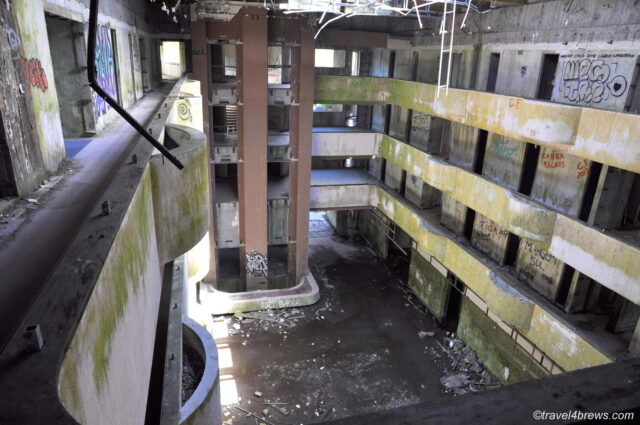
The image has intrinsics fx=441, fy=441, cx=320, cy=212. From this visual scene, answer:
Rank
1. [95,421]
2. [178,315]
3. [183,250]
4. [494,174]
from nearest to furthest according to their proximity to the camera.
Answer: [95,421]
[183,250]
[178,315]
[494,174]

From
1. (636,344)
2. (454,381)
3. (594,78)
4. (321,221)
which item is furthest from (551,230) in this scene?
(321,221)

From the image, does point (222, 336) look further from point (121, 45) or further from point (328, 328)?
point (121, 45)

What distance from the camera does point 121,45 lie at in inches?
390

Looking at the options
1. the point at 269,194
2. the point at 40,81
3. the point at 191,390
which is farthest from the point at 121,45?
the point at 269,194

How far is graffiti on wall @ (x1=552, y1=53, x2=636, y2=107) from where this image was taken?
32.1 feet

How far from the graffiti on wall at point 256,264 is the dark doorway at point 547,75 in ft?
37.2

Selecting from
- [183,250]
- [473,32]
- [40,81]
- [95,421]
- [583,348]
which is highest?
[473,32]

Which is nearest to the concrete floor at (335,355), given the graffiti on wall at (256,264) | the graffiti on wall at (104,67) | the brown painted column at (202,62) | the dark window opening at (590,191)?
the graffiti on wall at (256,264)

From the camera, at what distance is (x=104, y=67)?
803 centimetres

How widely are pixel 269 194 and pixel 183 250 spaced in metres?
12.6

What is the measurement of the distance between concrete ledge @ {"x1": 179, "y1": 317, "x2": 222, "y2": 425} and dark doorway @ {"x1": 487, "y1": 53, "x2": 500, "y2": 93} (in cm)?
1172

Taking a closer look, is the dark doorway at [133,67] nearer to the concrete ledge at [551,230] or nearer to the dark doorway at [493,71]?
the concrete ledge at [551,230]

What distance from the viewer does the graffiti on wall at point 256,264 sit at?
1778cm

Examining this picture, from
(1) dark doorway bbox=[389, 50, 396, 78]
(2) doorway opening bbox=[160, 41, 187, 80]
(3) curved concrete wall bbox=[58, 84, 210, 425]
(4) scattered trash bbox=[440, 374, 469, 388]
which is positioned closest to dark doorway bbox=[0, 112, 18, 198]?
(3) curved concrete wall bbox=[58, 84, 210, 425]
